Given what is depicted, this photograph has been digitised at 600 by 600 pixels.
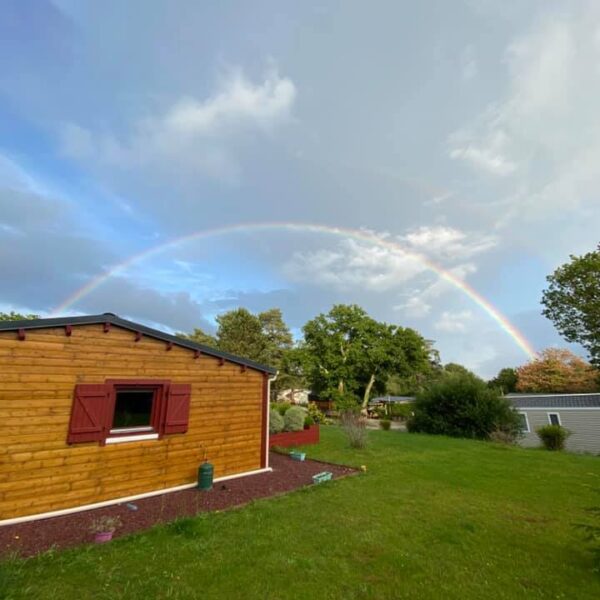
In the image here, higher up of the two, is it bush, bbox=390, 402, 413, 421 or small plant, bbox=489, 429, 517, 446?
bush, bbox=390, 402, 413, 421

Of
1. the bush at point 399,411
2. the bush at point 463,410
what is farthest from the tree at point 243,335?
the bush at point 463,410

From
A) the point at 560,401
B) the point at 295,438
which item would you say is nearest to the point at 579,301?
the point at 560,401

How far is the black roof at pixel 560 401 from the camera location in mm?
21723

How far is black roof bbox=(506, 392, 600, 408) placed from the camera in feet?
71.3

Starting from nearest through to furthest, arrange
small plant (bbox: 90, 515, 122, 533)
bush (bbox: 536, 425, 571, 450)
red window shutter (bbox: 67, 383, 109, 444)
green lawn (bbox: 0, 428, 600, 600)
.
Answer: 1. green lawn (bbox: 0, 428, 600, 600)
2. small plant (bbox: 90, 515, 122, 533)
3. red window shutter (bbox: 67, 383, 109, 444)
4. bush (bbox: 536, 425, 571, 450)

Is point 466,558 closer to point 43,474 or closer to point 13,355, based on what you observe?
point 43,474

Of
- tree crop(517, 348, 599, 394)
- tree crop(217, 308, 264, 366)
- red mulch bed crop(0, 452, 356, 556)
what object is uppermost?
tree crop(217, 308, 264, 366)

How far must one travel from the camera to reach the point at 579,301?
2711 cm

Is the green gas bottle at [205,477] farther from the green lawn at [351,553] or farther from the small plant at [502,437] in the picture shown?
the small plant at [502,437]

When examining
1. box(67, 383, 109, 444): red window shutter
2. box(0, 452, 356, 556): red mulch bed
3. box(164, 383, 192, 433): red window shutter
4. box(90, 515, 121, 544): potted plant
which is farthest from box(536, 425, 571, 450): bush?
box(67, 383, 109, 444): red window shutter

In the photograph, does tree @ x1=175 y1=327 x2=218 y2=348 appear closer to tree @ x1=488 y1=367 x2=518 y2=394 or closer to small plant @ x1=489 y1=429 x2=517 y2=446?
small plant @ x1=489 y1=429 x2=517 y2=446

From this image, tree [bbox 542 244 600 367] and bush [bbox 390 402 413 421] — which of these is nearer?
tree [bbox 542 244 600 367]

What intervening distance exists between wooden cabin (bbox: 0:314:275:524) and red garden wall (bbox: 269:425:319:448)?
12.5 feet

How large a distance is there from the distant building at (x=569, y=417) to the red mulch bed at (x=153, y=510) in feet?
59.0
